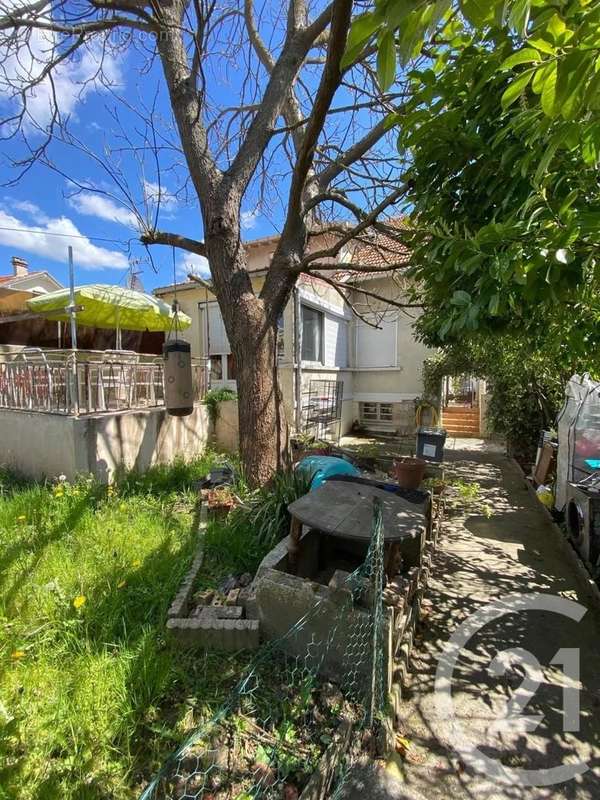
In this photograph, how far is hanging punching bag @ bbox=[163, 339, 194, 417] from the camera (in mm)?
4836

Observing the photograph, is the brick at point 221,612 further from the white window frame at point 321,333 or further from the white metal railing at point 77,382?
the white window frame at point 321,333

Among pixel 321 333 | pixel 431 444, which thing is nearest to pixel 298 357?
pixel 321 333

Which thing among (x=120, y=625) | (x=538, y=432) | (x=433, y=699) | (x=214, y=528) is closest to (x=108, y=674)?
(x=120, y=625)

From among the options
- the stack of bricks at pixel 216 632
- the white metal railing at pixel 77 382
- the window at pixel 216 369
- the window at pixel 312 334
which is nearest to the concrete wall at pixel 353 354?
the window at pixel 312 334

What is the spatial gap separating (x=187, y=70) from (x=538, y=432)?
897 cm

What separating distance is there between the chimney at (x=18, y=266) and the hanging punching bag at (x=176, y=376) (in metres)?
14.0

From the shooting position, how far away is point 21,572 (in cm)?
319

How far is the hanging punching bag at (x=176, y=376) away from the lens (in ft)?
15.9

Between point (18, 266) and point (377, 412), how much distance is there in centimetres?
1517

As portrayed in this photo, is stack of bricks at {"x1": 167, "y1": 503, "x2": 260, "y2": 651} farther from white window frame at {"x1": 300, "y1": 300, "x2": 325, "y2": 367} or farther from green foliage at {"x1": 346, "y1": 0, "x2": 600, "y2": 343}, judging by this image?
white window frame at {"x1": 300, "y1": 300, "x2": 325, "y2": 367}

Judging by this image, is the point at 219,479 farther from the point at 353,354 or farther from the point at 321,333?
the point at 353,354

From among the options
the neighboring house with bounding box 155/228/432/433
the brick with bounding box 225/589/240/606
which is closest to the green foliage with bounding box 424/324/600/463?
the neighboring house with bounding box 155/228/432/433

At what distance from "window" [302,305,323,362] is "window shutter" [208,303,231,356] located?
2.11 meters

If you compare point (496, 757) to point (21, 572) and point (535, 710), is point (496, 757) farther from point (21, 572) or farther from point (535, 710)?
point (21, 572)
